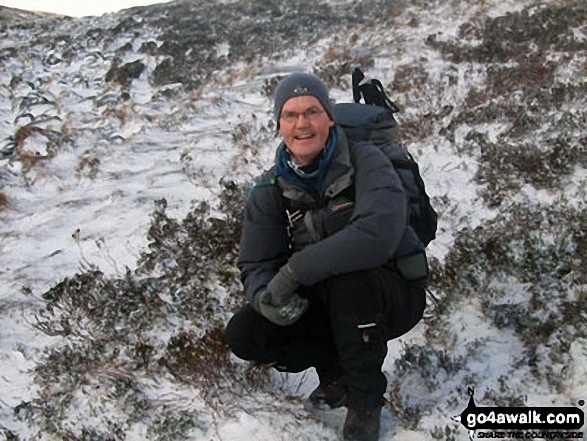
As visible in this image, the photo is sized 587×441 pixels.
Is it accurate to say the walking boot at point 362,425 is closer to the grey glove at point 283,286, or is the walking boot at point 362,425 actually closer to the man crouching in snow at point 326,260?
the man crouching in snow at point 326,260

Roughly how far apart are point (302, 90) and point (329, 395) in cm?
185

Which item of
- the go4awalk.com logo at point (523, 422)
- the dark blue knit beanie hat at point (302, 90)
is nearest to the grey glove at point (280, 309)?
the dark blue knit beanie hat at point (302, 90)

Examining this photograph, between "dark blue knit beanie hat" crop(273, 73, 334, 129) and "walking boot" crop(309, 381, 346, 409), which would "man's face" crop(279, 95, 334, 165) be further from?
"walking boot" crop(309, 381, 346, 409)

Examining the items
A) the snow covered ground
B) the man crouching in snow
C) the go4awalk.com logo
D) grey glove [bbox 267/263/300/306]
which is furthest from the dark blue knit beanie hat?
the go4awalk.com logo

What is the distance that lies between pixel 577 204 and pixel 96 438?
4.51m

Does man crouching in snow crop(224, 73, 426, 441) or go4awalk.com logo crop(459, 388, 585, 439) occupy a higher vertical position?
man crouching in snow crop(224, 73, 426, 441)

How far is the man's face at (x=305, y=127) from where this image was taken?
3021 mm

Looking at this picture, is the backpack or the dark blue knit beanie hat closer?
the dark blue knit beanie hat

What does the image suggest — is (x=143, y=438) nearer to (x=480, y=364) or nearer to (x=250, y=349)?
(x=250, y=349)

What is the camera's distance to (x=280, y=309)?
9.59 feet

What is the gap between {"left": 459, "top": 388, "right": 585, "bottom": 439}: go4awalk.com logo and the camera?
2.92 metres

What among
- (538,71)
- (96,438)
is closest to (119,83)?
(538,71)

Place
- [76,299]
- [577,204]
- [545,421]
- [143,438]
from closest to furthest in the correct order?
[545,421] → [143,438] → [76,299] → [577,204]

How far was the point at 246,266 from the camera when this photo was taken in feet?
10.4
